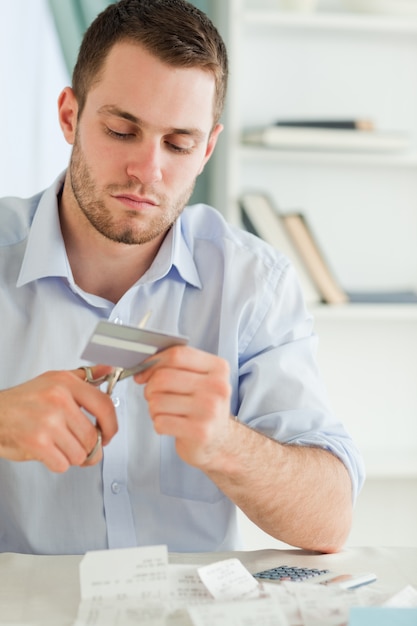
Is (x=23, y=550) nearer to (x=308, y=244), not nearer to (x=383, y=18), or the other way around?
(x=308, y=244)

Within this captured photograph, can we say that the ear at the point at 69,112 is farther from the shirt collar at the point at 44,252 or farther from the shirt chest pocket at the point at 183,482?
the shirt chest pocket at the point at 183,482

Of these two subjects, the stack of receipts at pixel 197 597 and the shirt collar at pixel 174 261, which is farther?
the shirt collar at pixel 174 261

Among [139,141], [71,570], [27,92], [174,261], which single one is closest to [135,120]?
[139,141]

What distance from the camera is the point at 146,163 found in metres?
1.45

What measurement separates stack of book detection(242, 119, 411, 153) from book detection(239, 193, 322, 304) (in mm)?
155

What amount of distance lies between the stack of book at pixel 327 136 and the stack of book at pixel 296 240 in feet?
0.52

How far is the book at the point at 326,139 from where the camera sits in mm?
2441

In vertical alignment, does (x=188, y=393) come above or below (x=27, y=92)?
below

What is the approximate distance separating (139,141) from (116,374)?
1.54ft

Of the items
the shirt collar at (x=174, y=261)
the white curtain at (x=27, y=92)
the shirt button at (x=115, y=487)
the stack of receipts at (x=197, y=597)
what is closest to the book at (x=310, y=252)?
the white curtain at (x=27, y=92)

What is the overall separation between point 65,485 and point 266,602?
564 millimetres

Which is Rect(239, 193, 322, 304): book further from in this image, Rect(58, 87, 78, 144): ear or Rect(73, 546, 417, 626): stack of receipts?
Rect(73, 546, 417, 626): stack of receipts

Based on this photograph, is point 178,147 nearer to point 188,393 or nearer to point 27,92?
point 188,393

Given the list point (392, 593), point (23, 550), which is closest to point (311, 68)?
point (23, 550)
